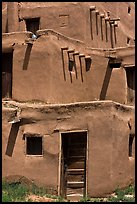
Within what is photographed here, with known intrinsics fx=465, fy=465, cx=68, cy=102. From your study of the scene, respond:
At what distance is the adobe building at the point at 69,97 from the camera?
18391mm

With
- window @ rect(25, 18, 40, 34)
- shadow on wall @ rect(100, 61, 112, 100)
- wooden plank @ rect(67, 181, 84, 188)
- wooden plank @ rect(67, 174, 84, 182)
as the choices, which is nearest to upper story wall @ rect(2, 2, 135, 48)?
window @ rect(25, 18, 40, 34)

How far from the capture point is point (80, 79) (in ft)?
77.0

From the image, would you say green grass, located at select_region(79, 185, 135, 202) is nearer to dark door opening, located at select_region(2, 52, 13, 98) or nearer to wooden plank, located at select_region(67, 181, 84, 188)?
wooden plank, located at select_region(67, 181, 84, 188)

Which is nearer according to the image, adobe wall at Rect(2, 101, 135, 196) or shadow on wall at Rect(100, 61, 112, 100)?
adobe wall at Rect(2, 101, 135, 196)

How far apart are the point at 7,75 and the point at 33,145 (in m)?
4.90

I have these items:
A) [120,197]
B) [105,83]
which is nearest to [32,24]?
[105,83]

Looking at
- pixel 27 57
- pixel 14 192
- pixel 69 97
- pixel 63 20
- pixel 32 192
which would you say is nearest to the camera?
pixel 14 192

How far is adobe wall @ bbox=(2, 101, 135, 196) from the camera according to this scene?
59.5 feet

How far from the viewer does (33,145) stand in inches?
749

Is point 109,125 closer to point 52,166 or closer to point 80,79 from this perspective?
point 52,166

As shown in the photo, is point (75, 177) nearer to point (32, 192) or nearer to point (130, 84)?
point (32, 192)

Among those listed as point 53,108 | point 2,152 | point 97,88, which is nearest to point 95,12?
point 97,88

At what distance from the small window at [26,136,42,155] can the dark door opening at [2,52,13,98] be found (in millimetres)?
3915

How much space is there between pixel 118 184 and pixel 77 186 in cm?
172
